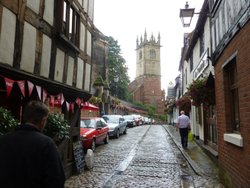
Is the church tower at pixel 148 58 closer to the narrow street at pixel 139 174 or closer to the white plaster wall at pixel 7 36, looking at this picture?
the narrow street at pixel 139 174

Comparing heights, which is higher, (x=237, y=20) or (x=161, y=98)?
(x=161, y=98)

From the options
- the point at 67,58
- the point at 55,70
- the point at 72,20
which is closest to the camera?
the point at 55,70

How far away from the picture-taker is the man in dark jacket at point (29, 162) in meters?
2.57

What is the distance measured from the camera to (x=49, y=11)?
788 cm

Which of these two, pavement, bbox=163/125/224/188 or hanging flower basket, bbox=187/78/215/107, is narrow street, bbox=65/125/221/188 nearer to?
pavement, bbox=163/125/224/188

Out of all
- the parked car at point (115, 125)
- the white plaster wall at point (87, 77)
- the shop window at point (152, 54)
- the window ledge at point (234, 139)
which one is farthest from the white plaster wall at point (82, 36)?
the shop window at point (152, 54)

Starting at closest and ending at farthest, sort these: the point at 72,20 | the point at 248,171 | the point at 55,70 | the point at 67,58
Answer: the point at 248,171 → the point at 55,70 → the point at 67,58 → the point at 72,20

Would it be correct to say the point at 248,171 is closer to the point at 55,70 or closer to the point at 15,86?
the point at 15,86

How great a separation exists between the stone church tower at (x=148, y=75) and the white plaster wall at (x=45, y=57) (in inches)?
3594

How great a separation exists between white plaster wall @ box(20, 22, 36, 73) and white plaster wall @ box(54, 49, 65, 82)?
57.3 inches

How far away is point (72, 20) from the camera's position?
9852 mm

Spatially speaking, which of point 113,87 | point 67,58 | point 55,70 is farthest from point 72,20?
point 113,87

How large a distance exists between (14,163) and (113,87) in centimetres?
5726

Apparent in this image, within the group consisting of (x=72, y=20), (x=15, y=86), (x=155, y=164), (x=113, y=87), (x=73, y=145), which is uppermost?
(x=113, y=87)
